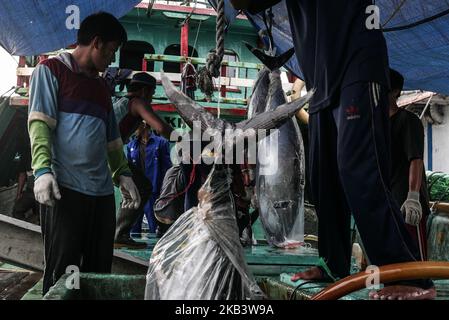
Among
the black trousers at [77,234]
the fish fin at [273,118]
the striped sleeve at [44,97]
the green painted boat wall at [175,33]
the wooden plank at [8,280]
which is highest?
the green painted boat wall at [175,33]

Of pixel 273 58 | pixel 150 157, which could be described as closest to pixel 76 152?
pixel 273 58

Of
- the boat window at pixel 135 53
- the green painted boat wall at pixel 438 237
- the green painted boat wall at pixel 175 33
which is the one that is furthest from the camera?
the boat window at pixel 135 53

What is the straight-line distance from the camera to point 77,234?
7.68 feet

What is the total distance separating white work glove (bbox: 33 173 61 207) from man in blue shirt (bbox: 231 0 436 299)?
49.8 inches

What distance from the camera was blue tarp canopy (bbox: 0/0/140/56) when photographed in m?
4.07

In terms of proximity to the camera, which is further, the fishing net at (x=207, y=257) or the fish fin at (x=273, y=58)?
the fish fin at (x=273, y=58)

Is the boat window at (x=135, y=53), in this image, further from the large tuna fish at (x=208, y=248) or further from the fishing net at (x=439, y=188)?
the large tuna fish at (x=208, y=248)

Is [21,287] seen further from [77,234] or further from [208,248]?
[208,248]

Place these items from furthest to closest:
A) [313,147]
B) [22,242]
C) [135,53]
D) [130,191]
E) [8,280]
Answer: [135,53], [8,280], [22,242], [130,191], [313,147]

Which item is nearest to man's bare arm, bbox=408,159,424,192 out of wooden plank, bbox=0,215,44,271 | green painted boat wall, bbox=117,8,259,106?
wooden plank, bbox=0,215,44,271

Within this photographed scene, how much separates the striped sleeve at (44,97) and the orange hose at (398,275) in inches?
70.1

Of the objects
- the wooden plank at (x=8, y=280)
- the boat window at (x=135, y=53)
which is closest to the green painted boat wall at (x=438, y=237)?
the wooden plank at (x=8, y=280)

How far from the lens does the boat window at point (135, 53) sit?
41.4 ft

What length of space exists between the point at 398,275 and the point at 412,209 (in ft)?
7.14
